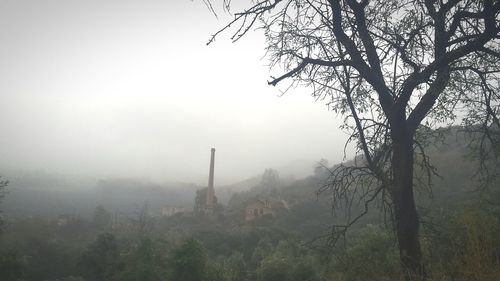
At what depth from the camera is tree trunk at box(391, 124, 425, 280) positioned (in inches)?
123

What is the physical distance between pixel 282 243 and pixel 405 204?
30547 mm

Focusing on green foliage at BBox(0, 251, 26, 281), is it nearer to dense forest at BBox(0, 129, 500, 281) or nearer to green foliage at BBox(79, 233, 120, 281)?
dense forest at BBox(0, 129, 500, 281)

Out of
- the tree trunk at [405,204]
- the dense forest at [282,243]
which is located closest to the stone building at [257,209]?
the dense forest at [282,243]

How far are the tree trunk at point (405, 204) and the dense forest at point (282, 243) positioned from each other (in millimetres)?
183

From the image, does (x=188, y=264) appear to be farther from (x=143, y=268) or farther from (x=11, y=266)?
(x=11, y=266)

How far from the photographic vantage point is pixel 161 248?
1342 inches

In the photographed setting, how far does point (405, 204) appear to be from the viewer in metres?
3.23

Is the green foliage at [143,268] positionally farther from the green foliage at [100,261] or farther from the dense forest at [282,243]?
the green foliage at [100,261]

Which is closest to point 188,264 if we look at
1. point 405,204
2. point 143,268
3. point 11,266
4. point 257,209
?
point 143,268

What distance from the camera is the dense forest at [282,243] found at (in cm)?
349

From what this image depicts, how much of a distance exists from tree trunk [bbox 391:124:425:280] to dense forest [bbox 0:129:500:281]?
0.18 meters

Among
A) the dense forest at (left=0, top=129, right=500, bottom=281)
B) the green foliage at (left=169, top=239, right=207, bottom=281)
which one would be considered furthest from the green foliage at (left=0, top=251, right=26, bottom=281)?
the green foliage at (left=169, top=239, right=207, bottom=281)

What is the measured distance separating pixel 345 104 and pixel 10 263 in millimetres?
36607

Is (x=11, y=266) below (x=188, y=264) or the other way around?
below
